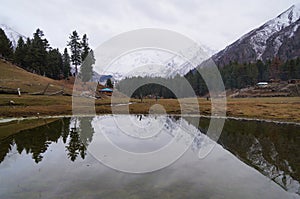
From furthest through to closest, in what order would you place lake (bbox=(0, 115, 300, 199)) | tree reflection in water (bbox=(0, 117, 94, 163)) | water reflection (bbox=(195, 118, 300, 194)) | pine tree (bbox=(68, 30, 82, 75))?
pine tree (bbox=(68, 30, 82, 75)) → tree reflection in water (bbox=(0, 117, 94, 163)) → water reflection (bbox=(195, 118, 300, 194)) → lake (bbox=(0, 115, 300, 199))

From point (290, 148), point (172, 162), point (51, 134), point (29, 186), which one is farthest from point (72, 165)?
point (290, 148)

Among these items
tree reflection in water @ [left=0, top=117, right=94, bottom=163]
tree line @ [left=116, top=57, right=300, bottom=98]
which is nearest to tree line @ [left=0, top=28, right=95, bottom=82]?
tree line @ [left=116, top=57, right=300, bottom=98]

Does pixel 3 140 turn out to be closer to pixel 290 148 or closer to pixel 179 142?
pixel 179 142

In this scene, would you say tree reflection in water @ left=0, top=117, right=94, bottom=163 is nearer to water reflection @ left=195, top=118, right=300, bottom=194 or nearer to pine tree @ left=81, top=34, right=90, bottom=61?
water reflection @ left=195, top=118, right=300, bottom=194

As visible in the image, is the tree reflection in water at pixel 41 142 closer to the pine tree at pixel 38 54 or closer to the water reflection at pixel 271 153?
the water reflection at pixel 271 153

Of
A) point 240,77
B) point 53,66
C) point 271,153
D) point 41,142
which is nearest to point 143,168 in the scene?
point 41,142

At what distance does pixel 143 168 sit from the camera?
14734 millimetres

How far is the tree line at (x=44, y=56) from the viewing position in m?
88.4

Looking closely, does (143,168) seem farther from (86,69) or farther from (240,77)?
(240,77)

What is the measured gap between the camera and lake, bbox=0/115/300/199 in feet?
36.2

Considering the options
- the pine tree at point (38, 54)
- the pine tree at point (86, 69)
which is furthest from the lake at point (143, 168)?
the pine tree at point (86, 69)

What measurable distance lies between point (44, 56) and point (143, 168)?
9322 centimetres

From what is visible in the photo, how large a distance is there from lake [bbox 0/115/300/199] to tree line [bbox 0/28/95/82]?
7725 cm

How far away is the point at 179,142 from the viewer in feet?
76.7
